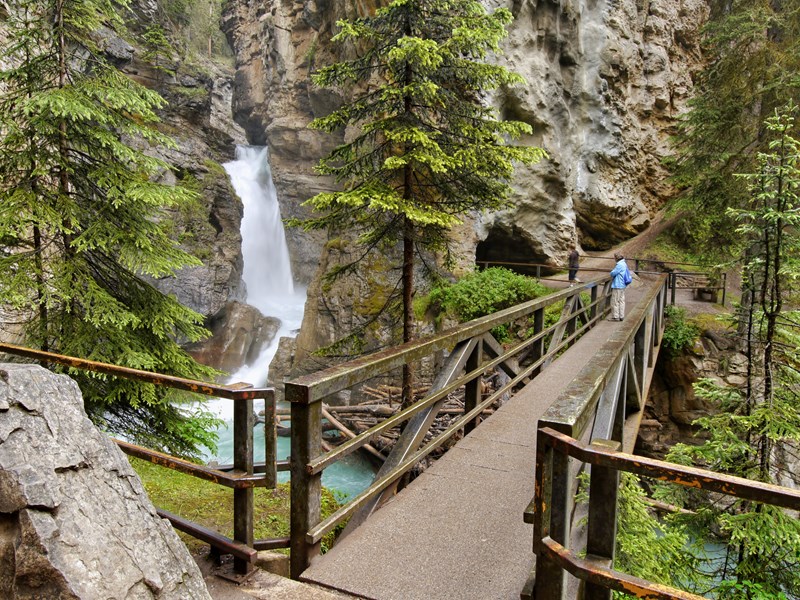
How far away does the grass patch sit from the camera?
5.30m

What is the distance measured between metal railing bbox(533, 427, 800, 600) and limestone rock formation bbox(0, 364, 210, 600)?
1752mm

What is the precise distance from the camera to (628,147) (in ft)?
73.0

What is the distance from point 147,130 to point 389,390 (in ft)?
29.9

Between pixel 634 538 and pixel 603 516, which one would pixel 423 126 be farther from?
pixel 603 516

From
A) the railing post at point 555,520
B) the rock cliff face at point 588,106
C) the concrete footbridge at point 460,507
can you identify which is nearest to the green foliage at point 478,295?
the rock cliff face at point 588,106

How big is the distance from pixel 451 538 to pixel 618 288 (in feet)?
33.8

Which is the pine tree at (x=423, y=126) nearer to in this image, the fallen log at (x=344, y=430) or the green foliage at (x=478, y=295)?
the fallen log at (x=344, y=430)

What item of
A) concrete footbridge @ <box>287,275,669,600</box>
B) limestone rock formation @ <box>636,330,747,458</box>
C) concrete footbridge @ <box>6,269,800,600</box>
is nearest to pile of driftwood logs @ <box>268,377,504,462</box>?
limestone rock formation @ <box>636,330,747,458</box>

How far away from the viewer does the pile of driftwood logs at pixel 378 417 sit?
1170 centimetres

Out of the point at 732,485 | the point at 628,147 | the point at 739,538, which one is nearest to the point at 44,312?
the point at 732,485

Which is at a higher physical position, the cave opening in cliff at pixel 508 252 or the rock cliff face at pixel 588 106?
the rock cliff face at pixel 588 106

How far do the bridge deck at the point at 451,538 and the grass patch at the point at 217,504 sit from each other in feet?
6.20

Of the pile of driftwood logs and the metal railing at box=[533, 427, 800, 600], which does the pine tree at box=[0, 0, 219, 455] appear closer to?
the pile of driftwood logs

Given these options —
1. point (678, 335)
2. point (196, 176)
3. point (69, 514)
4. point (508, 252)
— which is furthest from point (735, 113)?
point (196, 176)
